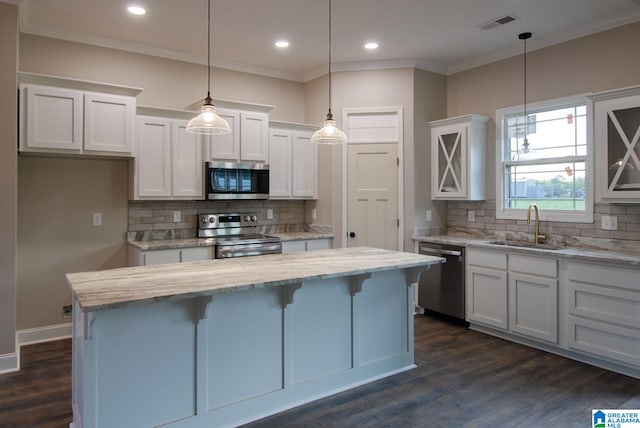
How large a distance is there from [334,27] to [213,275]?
270cm

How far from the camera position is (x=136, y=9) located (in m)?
3.60

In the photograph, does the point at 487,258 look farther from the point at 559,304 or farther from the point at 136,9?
the point at 136,9

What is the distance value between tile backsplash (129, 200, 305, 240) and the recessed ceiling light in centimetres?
179

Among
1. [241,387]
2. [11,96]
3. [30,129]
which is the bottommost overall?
[241,387]

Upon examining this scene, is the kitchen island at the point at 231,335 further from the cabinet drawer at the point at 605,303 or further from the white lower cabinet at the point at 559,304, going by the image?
the cabinet drawer at the point at 605,303

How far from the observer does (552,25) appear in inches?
154

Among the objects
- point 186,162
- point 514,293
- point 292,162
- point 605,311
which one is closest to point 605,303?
point 605,311

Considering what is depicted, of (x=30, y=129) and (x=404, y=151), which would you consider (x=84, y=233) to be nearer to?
(x=30, y=129)

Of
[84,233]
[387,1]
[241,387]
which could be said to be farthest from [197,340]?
[387,1]

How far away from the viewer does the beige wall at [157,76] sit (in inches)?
157

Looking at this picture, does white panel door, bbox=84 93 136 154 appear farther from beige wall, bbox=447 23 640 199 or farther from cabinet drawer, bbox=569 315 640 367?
cabinet drawer, bbox=569 315 640 367

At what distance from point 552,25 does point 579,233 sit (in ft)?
6.29

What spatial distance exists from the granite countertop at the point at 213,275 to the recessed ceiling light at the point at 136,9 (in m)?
2.25

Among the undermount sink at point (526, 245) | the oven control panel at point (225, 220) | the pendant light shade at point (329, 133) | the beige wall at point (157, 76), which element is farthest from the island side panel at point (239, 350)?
the beige wall at point (157, 76)
